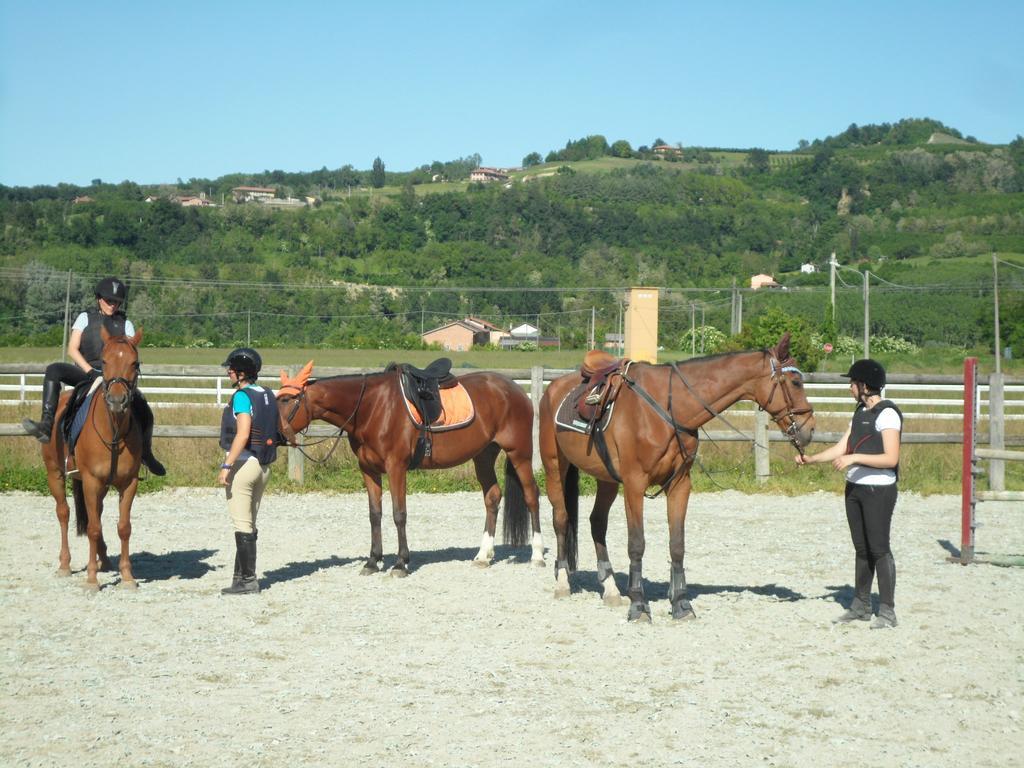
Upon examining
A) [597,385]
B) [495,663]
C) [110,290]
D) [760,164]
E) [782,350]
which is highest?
[760,164]

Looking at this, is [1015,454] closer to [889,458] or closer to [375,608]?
[889,458]

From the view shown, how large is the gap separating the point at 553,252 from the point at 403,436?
125m

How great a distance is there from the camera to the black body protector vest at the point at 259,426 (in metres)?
8.91

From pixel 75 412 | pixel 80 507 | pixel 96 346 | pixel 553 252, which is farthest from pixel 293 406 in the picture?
pixel 553 252

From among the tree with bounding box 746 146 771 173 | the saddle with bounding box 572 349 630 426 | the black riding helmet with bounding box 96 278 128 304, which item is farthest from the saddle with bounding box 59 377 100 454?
the tree with bounding box 746 146 771 173

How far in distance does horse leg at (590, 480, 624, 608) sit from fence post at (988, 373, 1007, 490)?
831 centimetres

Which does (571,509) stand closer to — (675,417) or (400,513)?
(400,513)

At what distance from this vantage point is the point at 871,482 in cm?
779

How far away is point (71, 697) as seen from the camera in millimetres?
6074

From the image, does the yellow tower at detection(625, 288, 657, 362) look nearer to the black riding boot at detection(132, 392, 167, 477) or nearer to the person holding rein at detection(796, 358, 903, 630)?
the black riding boot at detection(132, 392, 167, 477)

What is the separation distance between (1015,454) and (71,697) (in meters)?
8.46

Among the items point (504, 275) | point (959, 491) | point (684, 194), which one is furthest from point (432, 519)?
point (684, 194)

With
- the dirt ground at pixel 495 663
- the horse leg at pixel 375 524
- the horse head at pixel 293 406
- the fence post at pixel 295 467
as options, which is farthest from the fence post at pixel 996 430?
the horse head at pixel 293 406

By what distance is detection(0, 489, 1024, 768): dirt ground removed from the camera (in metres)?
5.31
